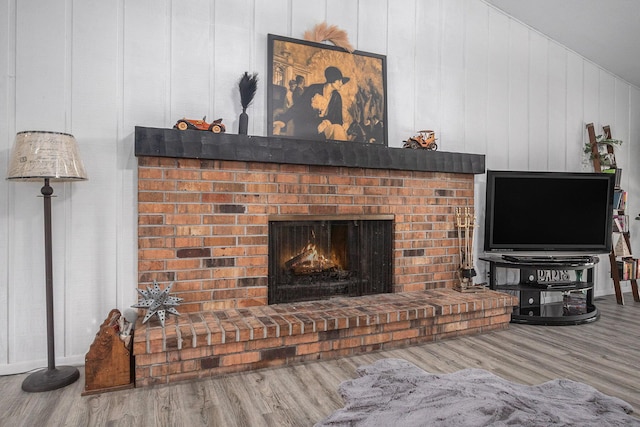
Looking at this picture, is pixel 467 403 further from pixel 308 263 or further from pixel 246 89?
pixel 246 89

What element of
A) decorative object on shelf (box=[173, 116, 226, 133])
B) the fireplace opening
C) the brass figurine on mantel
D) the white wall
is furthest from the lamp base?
the brass figurine on mantel

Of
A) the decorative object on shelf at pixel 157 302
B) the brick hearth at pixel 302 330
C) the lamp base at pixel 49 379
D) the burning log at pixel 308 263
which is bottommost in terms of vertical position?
the lamp base at pixel 49 379

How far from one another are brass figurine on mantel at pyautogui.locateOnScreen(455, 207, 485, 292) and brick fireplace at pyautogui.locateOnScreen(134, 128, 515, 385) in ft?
0.74

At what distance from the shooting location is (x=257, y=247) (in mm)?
2676

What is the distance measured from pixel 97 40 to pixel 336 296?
7.49 ft

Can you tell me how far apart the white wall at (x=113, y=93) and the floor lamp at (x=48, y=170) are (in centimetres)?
24

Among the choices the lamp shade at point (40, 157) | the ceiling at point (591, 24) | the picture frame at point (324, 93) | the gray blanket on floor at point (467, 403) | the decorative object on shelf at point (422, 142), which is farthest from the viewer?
the ceiling at point (591, 24)

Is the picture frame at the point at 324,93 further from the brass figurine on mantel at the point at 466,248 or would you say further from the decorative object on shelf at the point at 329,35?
the brass figurine on mantel at the point at 466,248

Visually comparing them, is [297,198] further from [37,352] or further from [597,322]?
[597,322]

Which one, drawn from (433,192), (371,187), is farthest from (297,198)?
(433,192)

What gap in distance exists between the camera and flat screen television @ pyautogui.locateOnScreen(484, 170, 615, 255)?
3.40 metres

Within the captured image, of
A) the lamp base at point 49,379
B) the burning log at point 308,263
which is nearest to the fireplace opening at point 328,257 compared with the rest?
the burning log at point 308,263

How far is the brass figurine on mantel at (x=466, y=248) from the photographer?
3.22 m

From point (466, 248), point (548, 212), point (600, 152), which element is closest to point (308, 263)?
point (466, 248)
